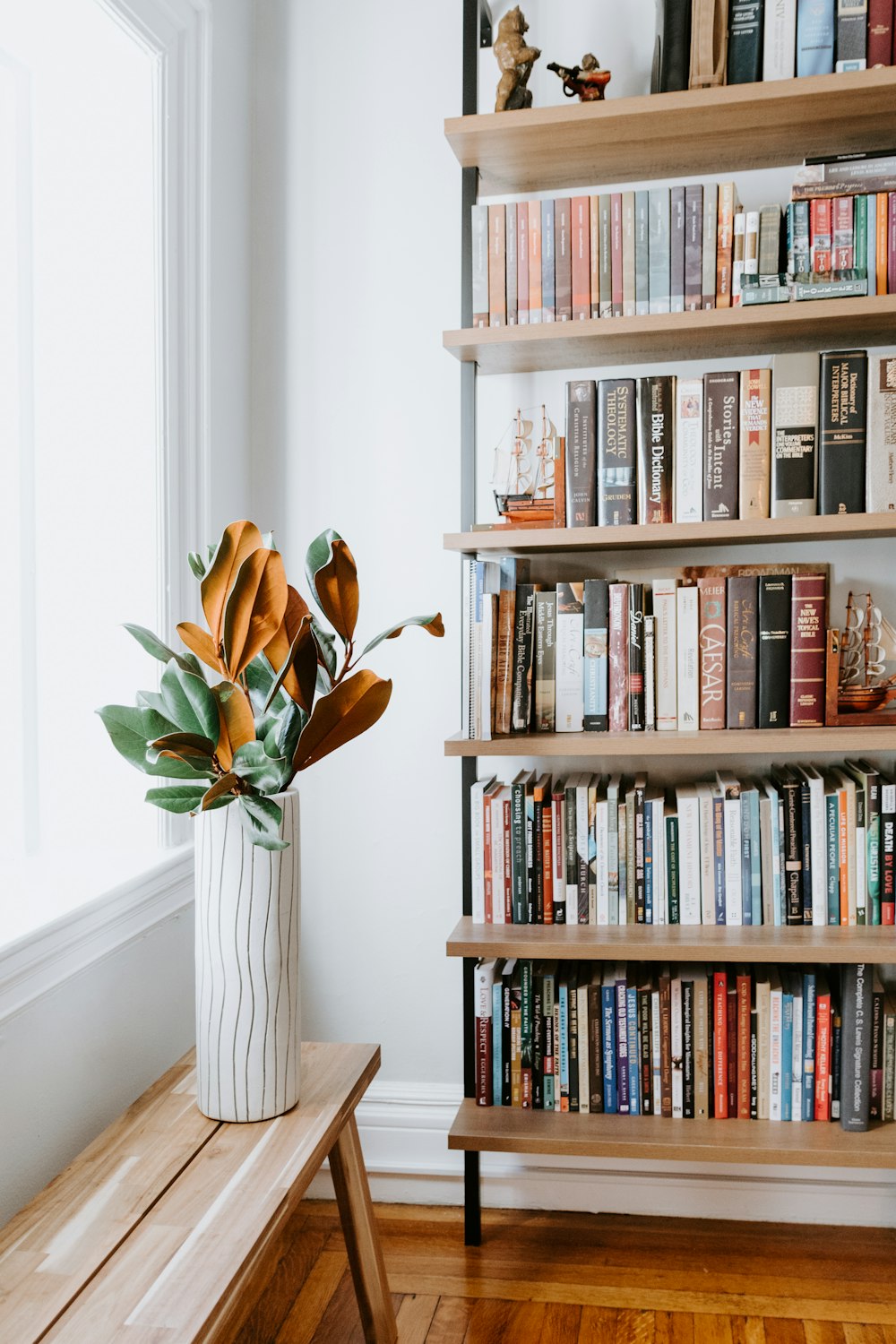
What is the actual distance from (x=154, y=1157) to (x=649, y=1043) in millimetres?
886

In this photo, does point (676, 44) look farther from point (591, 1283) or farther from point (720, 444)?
point (591, 1283)

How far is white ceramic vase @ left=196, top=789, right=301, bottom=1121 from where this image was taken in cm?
131

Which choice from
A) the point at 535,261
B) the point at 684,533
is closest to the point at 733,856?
the point at 684,533

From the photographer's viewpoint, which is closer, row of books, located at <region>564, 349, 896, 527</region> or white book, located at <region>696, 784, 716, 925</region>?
row of books, located at <region>564, 349, 896, 527</region>

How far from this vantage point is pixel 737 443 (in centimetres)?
170

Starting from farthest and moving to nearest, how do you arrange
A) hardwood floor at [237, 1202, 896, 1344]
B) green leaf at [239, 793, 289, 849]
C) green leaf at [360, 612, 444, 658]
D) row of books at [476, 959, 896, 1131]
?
row of books at [476, 959, 896, 1131], hardwood floor at [237, 1202, 896, 1344], green leaf at [360, 612, 444, 658], green leaf at [239, 793, 289, 849]

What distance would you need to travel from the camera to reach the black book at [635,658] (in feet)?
5.75

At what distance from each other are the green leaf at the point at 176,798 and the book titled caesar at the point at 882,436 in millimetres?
1126

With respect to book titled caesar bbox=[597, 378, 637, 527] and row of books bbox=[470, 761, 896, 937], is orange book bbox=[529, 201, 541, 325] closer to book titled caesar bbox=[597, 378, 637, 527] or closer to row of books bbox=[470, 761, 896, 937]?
A: book titled caesar bbox=[597, 378, 637, 527]

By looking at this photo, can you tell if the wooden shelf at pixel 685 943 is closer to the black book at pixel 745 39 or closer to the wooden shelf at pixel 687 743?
the wooden shelf at pixel 687 743

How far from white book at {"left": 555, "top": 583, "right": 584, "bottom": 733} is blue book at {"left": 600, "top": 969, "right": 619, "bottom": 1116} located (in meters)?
0.46

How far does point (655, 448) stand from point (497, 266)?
41 centimetres

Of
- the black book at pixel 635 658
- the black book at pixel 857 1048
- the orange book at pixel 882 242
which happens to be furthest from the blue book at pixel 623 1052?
the orange book at pixel 882 242

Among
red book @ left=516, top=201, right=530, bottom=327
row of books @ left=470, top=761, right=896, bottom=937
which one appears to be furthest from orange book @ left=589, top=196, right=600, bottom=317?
row of books @ left=470, top=761, right=896, bottom=937
